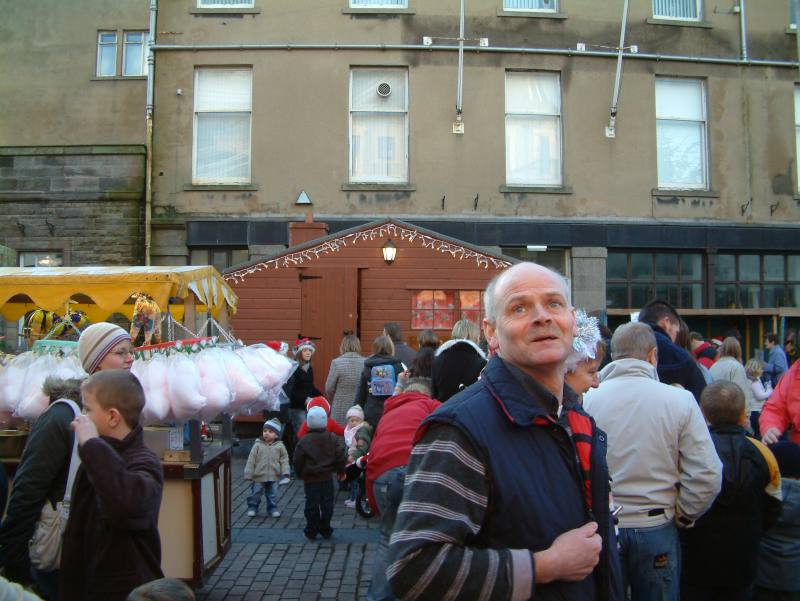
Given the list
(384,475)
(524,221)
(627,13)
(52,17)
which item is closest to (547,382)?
(384,475)

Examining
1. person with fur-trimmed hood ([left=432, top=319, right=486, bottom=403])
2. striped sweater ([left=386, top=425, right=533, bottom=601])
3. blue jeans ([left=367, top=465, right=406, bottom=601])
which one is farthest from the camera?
person with fur-trimmed hood ([left=432, top=319, right=486, bottom=403])

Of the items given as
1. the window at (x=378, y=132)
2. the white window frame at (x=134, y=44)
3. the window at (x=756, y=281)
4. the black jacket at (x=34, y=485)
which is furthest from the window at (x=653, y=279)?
the black jacket at (x=34, y=485)

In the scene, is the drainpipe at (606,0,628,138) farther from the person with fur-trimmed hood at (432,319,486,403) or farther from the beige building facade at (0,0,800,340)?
the person with fur-trimmed hood at (432,319,486,403)

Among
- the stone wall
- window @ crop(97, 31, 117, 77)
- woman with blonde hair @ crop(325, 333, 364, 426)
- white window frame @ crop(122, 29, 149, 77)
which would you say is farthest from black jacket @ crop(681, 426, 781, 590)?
window @ crop(97, 31, 117, 77)

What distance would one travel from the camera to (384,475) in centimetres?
448

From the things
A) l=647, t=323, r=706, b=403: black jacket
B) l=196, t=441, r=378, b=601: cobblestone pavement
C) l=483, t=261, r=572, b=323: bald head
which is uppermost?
l=483, t=261, r=572, b=323: bald head

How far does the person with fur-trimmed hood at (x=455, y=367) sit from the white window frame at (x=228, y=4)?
1257 cm

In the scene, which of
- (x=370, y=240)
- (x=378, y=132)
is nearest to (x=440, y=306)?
(x=370, y=240)

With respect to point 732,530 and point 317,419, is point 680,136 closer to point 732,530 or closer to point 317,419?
point 317,419

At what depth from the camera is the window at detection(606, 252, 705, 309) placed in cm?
1582

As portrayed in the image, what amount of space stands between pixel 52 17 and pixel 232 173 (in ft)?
25.5

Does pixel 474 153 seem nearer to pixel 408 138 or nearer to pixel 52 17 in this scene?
pixel 408 138

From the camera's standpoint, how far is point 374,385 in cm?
778

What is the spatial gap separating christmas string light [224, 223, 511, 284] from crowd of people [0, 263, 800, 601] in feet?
18.8
